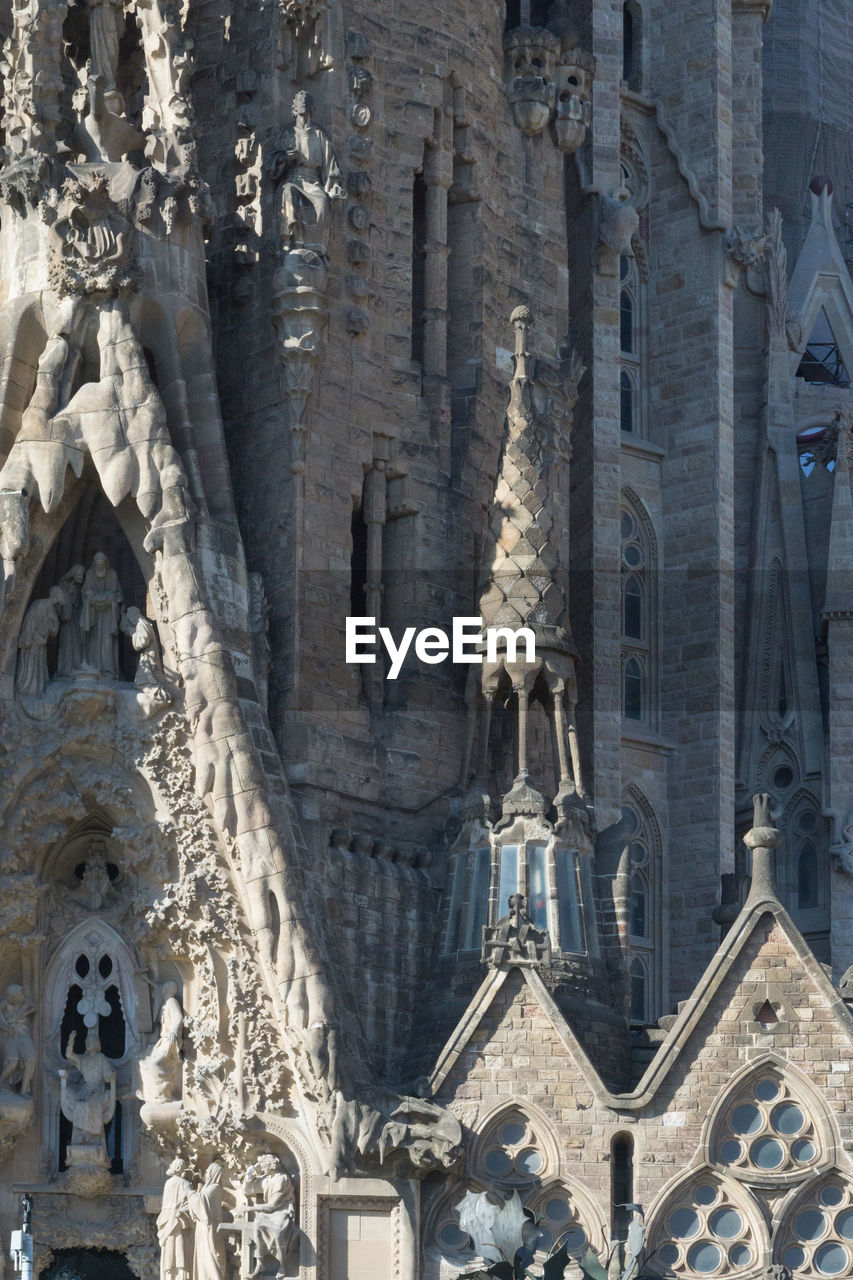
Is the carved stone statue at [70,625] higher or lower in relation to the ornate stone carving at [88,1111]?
higher

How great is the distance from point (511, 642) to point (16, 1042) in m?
5.76

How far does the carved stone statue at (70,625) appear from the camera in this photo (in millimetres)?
33969

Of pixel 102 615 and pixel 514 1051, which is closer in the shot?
pixel 514 1051

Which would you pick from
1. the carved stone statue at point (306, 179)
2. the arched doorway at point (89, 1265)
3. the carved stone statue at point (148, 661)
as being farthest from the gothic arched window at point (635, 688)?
the arched doorway at point (89, 1265)

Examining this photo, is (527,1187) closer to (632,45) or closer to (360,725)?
(360,725)

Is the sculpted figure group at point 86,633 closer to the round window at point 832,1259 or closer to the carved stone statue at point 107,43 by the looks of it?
the carved stone statue at point 107,43

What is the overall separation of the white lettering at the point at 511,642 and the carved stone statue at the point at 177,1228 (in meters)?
5.48

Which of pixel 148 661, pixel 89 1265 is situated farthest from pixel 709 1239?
pixel 148 661

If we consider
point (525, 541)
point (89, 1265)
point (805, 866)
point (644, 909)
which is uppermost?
point (525, 541)

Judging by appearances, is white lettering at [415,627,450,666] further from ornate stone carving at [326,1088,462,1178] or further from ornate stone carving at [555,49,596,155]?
ornate stone carving at [555,49,596,155]

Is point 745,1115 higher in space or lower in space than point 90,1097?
lower

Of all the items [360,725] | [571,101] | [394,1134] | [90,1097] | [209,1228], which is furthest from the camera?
[571,101]

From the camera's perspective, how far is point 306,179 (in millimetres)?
35781

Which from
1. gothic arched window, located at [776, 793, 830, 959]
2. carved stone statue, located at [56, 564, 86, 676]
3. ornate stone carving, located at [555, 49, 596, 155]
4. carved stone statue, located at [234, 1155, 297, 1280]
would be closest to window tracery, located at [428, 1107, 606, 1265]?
carved stone statue, located at [234, 1155, 297, 1280]
